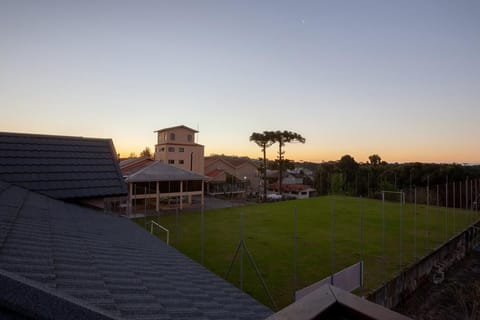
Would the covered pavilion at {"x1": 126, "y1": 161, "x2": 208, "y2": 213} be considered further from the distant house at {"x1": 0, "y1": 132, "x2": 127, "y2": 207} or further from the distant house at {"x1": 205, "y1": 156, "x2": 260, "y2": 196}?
the distant house at {"x1": 0, "y1": 132, "x2": 127, "y2": 207}

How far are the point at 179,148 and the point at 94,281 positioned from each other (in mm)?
22476

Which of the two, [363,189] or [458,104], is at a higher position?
[458,104]

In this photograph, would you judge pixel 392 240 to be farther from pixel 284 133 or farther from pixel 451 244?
pixel 284 133

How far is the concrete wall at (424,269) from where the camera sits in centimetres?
659

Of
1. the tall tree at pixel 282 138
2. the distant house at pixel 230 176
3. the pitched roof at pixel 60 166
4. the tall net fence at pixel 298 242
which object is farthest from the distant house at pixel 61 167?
the tall tree at pixel 282 138

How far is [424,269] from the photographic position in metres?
8.42

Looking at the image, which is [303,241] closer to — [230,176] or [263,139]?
[263,139]

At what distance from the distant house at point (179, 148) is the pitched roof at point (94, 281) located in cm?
2062

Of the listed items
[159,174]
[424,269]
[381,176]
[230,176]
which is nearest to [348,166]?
[381,176]

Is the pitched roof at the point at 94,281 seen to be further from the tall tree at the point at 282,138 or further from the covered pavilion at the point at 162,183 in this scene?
the tall tree at the point at 282,138

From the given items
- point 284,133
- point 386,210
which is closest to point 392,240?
point 386,210

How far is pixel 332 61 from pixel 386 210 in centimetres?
1172

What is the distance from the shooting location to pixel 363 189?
97.1 ft

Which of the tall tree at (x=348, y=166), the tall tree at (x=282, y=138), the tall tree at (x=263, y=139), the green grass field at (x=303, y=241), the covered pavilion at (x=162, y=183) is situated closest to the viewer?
the green grass field at (x=303, y=241)
